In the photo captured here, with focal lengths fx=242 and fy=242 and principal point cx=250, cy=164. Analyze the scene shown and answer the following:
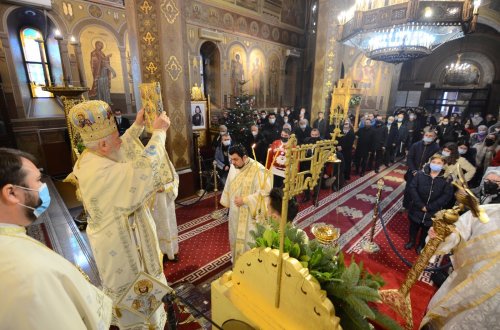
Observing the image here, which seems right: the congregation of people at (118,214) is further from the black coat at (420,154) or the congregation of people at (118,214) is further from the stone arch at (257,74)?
the stone arch at (257,74)

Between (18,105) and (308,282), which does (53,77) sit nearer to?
(18,105)

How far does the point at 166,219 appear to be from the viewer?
11.6 ft

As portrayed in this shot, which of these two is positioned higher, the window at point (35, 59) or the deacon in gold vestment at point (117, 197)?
the window at point (35, 59)

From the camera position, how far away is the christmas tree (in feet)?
25.7

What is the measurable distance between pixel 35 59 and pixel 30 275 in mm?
10404

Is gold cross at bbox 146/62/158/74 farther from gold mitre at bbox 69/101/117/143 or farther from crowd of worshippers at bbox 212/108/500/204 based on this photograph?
gold mitre at bbox 69/101/117/143

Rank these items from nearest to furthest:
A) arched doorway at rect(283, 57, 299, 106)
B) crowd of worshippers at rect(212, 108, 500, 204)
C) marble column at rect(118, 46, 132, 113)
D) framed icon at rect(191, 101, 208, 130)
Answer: crowd of worshippers at rect(212, 108, 500, 204), framed icon at rect(191, 101, 208, 130), marble column at rect(118, 46, 132, 113), arched doorway at rect(283, 57, 299, 106)

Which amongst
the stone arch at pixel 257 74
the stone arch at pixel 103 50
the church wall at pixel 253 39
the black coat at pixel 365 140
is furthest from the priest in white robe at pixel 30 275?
the stone arch at pixel 257 74

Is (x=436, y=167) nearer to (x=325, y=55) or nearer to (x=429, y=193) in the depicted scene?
(x=429, y=193)

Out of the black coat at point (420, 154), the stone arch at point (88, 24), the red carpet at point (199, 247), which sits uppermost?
the stone arch at point (88, 24)

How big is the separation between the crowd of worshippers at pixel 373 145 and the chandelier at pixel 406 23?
2.24m

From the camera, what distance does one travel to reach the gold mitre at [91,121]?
1923 millimetres

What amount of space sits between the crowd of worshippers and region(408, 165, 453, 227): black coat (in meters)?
0.23

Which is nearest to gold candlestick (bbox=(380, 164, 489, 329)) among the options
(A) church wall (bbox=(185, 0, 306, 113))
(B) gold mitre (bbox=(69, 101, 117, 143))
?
(B) gold mitre (bbox=(69, 101, 117, 143))
